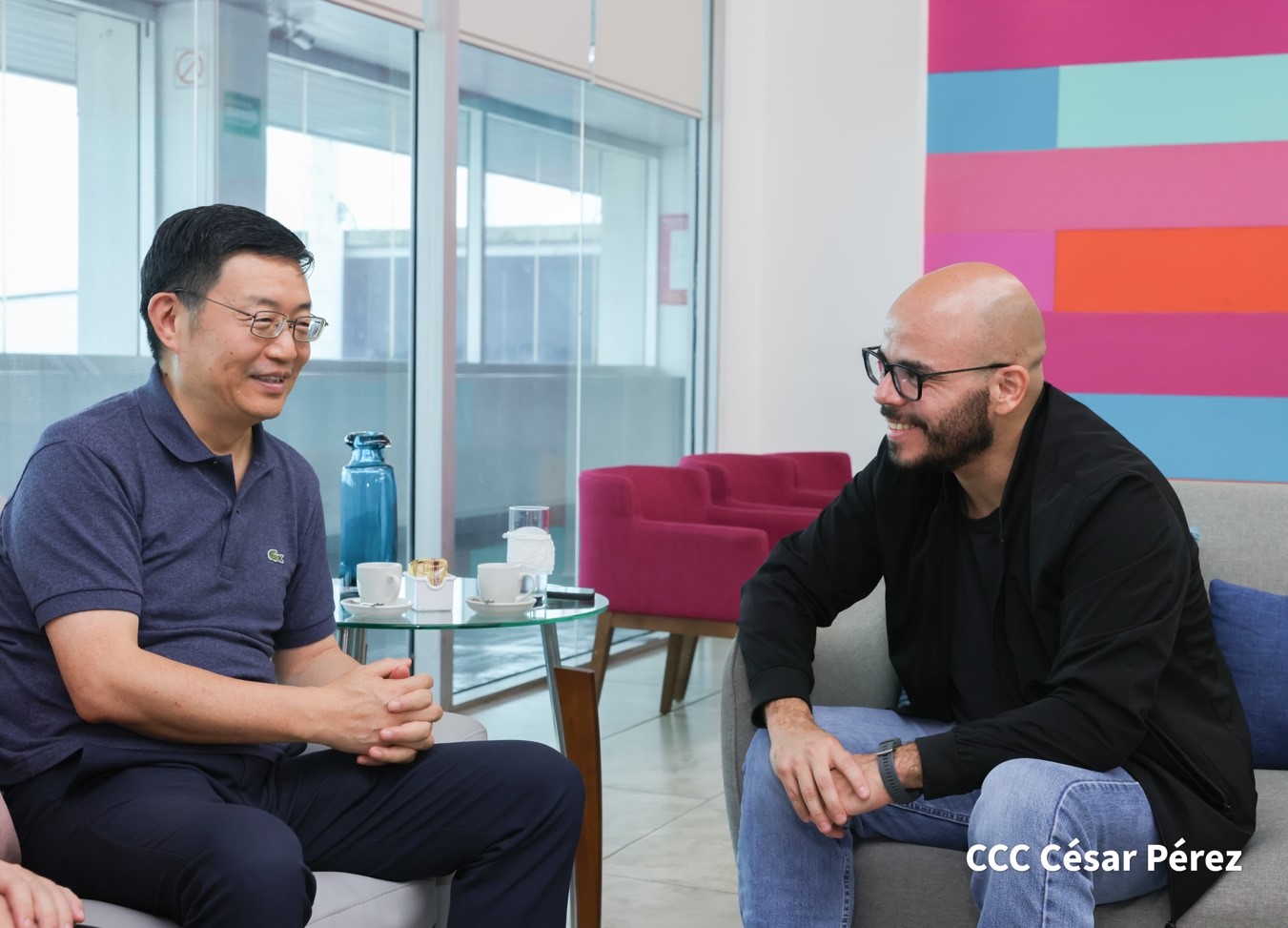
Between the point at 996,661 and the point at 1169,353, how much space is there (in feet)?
12.2

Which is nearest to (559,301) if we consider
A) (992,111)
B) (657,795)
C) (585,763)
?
(992,111)

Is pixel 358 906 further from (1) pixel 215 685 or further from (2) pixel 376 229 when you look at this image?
(2) pixel 376 229

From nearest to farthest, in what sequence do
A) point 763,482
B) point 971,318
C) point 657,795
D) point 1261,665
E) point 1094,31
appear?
point 971,318 → point 1261,665 → point 657,795 → point 763,482 → point 1094,31

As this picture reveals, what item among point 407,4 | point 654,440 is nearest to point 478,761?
point 407,4

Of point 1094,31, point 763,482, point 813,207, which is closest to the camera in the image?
point 763,482

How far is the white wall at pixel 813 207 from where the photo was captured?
587 cm

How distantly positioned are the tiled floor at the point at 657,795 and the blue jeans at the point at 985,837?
0.81 metres

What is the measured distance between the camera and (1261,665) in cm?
234

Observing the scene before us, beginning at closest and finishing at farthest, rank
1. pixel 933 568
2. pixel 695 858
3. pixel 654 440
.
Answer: pixel 933 568
pixel 695 858
pixel 654 440

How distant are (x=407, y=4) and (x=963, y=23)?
255 cm

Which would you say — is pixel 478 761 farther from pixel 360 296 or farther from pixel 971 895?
pixel 360 296

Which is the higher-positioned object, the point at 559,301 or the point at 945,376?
the point at 559,301

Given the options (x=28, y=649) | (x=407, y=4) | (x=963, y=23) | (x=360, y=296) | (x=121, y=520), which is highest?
(x=963, y=23)

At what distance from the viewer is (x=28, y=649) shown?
71.5 inches
